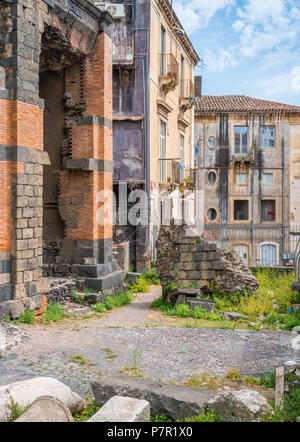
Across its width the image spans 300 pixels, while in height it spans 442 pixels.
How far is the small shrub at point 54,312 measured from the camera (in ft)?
32.4

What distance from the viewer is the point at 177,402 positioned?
482 centimetres

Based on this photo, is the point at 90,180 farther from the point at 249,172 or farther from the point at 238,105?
the point at 238,105

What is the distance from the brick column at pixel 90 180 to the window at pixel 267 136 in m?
20.6

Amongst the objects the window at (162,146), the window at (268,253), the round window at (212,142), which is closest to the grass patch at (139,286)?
the window at (162,146)

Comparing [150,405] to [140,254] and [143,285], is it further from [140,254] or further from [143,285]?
[140,254]

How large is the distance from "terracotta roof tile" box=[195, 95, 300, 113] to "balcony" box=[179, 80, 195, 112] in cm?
660

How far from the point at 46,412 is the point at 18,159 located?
6.01 metres

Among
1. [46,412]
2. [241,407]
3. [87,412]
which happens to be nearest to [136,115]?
[87,412]

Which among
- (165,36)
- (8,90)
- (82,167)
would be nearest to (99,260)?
(82,167)

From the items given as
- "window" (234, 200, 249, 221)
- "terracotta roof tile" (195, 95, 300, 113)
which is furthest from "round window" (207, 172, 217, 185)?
"terracotta roof tile" (195, 95, 300, 113)

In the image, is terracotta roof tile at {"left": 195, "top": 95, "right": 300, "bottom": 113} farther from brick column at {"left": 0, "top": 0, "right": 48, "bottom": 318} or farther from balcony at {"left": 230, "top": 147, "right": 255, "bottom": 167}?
brick column at {"left": 0, "top": 0, "right": 48, "bottom": 318}

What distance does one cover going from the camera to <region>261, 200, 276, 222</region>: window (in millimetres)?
31344

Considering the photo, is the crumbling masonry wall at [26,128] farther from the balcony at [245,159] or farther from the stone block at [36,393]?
the balcony at [245,159]

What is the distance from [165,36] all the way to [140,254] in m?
9.44
